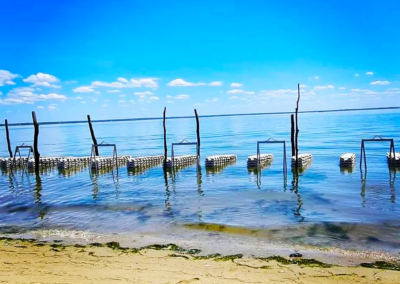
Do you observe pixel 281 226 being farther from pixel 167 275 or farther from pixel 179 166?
pixel 179 166

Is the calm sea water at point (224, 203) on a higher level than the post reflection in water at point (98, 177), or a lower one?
lower

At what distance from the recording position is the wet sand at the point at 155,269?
859cm

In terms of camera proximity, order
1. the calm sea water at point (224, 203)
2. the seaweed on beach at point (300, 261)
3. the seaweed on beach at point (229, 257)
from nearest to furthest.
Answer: the seaweed on beach at point (300, 261), the seaweed on beach at point (229, 257), the calm sea water at point (224, 203)

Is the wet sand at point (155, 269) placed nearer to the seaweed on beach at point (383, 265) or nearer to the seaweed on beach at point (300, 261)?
the seaweed on beach at point (300, 261)

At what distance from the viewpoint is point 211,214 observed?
1576cm

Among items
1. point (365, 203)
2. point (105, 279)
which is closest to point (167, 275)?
point (105, 279)

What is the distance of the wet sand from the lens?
859 centimetres

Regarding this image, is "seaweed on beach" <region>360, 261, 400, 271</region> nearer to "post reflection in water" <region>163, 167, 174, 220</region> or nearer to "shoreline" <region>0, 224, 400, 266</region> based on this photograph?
"shoreline" <region>0, 224, 400, 266</region>

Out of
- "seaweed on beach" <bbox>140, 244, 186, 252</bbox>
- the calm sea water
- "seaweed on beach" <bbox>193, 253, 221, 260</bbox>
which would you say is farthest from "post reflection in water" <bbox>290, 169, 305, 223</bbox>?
"seaweed on beach" <bbox>140, 244, 186, 252</bbox>

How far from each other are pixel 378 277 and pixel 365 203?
9.25 meters

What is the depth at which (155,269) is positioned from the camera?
9.30 metres

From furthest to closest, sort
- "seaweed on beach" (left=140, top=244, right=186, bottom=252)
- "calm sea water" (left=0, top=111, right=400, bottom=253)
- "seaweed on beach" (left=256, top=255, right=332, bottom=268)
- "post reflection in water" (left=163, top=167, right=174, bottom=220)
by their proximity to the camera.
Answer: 1. "post reflection in water" (left=163, top=167, right=174, bottom=220)
2. "calm sea water" (left=0, top=111, right=400, bottom=253)
3. "seaweed on beach" (left=140, top=244, right=186, bottom=252)
4. "seaweed on beach" (left=256, top=255, right=332, bottom=268)

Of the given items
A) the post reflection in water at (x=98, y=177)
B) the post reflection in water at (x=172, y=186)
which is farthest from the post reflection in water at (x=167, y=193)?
the post reflection in water at (x=98, y=177)

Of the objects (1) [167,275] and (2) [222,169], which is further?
(2) [222,169]
